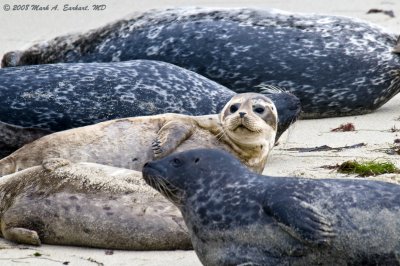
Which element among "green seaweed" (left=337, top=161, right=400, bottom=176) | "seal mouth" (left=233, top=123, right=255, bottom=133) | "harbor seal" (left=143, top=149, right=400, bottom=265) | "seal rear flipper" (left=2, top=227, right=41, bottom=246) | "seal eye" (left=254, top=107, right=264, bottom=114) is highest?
"harbor seal" (left=143, top=149, right=400, bottom=265)

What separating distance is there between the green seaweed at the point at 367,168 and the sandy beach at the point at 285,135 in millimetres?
97

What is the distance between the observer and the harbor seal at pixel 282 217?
16.6 ft

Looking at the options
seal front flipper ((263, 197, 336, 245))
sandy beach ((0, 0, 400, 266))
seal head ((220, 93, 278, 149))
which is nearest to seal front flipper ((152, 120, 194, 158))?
seal head ((220, 93, 278, 149))

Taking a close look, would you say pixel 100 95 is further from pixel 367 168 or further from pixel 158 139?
pixel 367 168

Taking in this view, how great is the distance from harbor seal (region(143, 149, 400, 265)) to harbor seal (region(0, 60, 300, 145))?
2721mm

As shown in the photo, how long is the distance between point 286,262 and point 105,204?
140cm

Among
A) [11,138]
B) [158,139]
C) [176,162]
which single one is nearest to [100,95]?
[11,138]

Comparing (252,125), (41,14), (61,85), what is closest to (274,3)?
(41,14)

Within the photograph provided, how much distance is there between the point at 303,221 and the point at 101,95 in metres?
3.66

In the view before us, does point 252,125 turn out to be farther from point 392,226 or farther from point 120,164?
point 392,226

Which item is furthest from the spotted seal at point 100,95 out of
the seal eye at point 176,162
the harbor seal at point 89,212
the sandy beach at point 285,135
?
the seal eye at point 176,162

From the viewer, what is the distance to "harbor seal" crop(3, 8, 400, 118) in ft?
32.4

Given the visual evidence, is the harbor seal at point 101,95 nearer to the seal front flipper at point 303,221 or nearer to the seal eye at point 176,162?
the seal eye at point 176,162

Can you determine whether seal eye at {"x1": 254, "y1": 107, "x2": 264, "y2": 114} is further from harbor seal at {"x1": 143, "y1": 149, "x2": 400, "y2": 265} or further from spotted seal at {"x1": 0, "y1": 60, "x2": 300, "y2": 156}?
harbor seal at {"x1": 143, "y1": 149, "x2": 400, "y2": 265}
